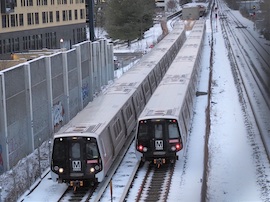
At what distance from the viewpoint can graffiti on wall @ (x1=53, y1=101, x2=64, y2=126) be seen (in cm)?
2412

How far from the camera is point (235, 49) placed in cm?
5372

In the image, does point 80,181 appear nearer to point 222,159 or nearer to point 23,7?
point 222,159

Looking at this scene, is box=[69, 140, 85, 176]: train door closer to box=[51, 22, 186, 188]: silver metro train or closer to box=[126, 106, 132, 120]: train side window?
box=[51, 22, 186, 188]: silver metro train

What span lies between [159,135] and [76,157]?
2.94 m

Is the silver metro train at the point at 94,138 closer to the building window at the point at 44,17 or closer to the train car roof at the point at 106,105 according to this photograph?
the train car roof at the point at 106,105

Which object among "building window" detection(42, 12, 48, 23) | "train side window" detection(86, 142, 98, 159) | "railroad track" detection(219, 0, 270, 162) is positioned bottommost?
"railroad track" detection(219, 0, 270, 162)

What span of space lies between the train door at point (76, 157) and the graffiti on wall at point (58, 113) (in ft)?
25.3

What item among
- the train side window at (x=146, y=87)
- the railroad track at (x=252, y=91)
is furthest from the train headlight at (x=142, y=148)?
the train side window at (x=146, y=87)

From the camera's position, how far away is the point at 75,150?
16406 mm

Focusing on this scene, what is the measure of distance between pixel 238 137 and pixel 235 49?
32.4 m

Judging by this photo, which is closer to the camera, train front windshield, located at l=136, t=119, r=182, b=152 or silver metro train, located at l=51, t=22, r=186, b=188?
silver metro train, located at l=51, t=22, r=186, b=188

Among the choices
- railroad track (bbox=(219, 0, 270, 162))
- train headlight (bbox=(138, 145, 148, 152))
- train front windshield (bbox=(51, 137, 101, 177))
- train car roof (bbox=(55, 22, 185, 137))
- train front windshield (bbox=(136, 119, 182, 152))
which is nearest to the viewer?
train front windshield (bbox=(51, 137, 101, 177))

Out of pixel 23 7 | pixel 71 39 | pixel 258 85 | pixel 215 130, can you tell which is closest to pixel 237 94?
pixel 258 85

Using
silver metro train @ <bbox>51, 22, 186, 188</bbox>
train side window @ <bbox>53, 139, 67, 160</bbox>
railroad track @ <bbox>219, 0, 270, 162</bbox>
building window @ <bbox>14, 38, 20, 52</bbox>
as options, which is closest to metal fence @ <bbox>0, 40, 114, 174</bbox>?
silver metro train @ <bbox>51, 22, 186, 188</bbox>
